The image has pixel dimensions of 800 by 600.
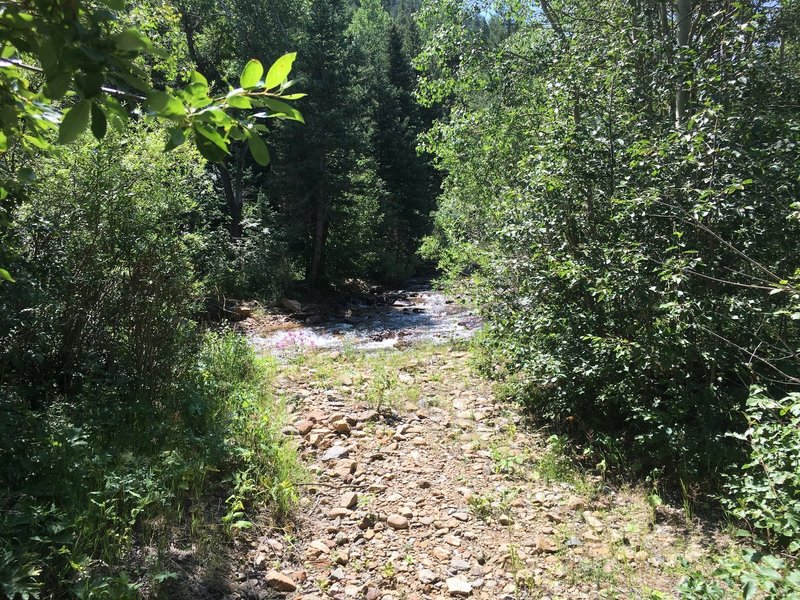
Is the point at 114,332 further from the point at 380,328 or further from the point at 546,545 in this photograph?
the point at 380,328

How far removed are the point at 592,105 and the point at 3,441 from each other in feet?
18.5

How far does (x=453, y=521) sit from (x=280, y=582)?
140cm

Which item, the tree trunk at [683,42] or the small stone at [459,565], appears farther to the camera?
the tree trunk at [683,42]

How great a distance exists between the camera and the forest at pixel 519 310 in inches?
105

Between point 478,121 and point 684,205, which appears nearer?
point 684,205

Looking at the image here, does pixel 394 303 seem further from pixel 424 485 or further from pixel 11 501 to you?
pixel 11 501

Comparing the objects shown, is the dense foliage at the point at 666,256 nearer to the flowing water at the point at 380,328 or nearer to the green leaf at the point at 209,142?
the green leaf at the point at 209,142

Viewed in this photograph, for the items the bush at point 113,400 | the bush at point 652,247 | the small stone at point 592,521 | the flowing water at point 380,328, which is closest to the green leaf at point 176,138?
the bush at point 113,400

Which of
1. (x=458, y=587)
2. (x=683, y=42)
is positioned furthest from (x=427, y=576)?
(x=683, y=42)

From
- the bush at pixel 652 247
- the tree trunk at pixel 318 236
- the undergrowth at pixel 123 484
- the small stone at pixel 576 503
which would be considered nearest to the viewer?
the undergrowth at pixel 123 484

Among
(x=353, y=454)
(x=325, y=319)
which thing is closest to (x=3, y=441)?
(x=353, y=454)

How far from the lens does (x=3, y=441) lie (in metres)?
3.04

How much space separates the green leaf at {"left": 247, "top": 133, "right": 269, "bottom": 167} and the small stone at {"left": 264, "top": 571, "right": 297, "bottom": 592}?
114 inches

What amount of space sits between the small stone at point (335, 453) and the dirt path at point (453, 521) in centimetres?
1
